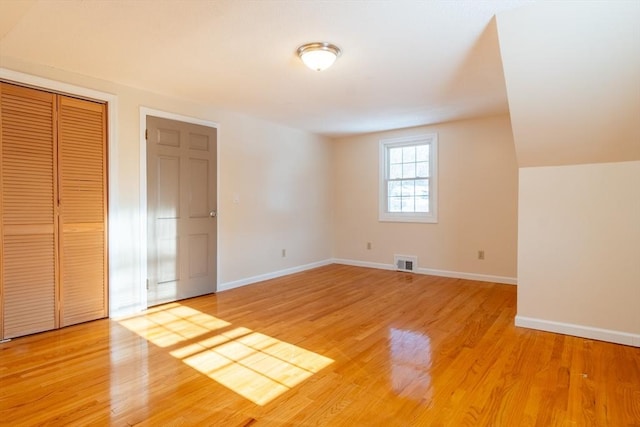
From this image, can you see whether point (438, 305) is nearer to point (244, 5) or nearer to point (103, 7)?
point (244, 5)

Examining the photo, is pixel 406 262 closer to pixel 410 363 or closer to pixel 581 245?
pixel 581 245

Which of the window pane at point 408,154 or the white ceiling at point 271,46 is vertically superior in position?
the white ceiling at point 271,46

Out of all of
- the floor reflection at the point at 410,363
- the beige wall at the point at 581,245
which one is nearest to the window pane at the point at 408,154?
the beige wall at the point at 581,245

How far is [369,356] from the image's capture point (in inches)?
98.1

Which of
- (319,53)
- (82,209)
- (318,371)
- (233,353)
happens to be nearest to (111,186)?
(82,209)

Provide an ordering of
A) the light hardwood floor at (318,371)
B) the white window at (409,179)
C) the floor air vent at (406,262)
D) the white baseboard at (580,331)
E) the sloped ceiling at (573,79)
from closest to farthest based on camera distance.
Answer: the light hardwood floor at (318,371), the sloped ceiling at (573,79), the white baseboard at (580,331), the white window at (409,179), the floor air vent at (406,262)

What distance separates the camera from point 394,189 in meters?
5.63

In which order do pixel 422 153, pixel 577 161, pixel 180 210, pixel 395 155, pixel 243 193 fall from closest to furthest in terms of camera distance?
pixel 577 161
pixel 180 210
pixel 243 193
pixel 422 153
pixel 395 155

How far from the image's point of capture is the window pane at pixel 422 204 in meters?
5.29

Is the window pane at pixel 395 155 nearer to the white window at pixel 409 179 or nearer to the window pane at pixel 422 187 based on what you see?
the white window at pixel 409 179

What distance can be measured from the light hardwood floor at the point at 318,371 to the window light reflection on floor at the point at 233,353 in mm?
12

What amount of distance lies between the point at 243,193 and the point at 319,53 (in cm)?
246

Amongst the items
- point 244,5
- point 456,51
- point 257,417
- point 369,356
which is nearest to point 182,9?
point 244,5

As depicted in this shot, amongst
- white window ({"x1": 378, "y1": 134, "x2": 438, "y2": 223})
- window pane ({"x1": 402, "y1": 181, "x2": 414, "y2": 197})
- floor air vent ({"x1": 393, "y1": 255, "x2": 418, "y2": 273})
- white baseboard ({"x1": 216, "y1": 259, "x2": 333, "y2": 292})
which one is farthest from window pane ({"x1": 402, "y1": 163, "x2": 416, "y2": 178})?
white baseboard ({"x1": 216, "y1": 259, "x2": 333, "y2": 292})
